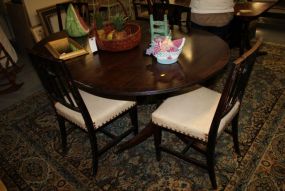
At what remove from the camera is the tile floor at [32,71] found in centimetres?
286

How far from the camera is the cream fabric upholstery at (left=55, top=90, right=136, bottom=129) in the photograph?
168 centimetres

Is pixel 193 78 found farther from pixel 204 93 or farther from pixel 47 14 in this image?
pixel 47 14

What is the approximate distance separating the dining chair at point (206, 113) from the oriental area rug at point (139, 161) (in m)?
0.17

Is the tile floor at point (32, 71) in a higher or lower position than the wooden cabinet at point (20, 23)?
lower

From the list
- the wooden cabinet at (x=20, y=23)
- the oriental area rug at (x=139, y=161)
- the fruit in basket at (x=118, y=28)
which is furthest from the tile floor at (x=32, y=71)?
the fruit in basket at (x=118, y=28)

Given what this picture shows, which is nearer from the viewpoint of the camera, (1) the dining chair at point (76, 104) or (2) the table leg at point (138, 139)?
(1) the dining chair at point (76, 104)

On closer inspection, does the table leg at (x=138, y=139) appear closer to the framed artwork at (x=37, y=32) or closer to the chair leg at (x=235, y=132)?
the chair leg at (x=235, y=132)

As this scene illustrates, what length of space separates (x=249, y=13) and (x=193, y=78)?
1799 mm

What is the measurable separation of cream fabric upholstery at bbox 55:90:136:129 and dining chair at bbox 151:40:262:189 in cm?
27

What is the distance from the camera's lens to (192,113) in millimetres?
1593

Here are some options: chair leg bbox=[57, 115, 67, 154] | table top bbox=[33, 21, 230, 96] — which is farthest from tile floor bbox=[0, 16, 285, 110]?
table top bbox=[33, 21, 230, 96]

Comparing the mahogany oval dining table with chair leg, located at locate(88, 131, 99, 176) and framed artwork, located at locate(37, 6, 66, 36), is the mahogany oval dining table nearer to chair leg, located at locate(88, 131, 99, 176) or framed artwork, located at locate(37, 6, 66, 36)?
chair leg, located at locate(88, 131, 99, 176)

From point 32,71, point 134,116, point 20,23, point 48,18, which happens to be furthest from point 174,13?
point 20,23

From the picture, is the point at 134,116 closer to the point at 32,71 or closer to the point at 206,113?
the point at 206,113
